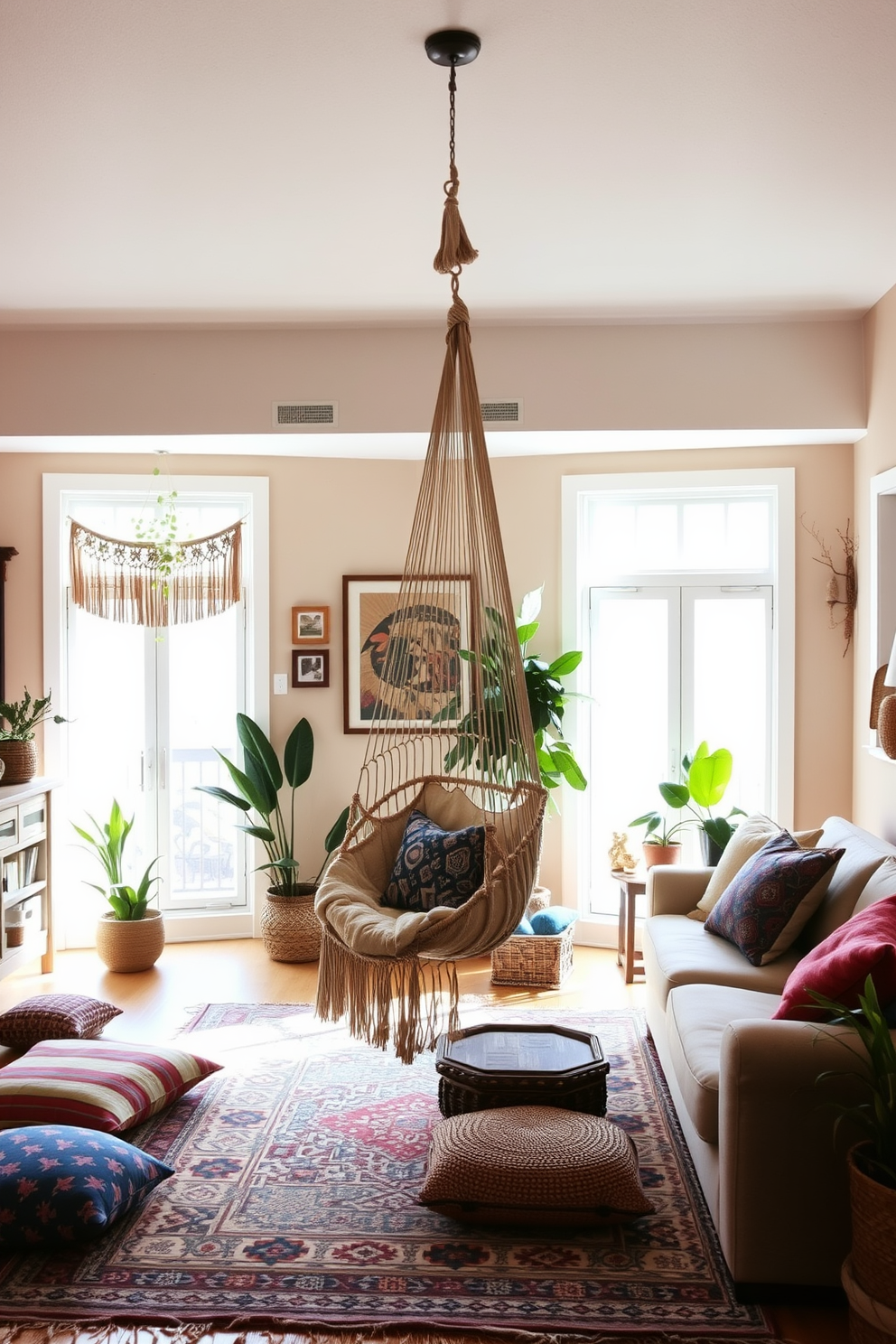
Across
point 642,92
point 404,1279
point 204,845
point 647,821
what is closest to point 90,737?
point 204,845

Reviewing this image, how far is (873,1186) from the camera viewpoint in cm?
204

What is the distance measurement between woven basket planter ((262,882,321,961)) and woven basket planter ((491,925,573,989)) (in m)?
0.88

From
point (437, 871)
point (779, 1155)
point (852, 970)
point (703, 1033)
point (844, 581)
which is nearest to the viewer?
point (779, 1155)

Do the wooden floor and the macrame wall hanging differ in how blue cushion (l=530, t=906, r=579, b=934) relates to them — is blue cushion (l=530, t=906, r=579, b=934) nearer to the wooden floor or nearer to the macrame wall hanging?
the wooden floor

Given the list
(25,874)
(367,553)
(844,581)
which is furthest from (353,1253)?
(844,581)

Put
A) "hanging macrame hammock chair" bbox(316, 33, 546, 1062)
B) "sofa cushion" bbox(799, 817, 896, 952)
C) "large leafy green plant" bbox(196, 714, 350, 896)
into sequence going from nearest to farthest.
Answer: "hanging macrame hammock chair" bbox(316, 33, 546, 1062)
"sofa cushion" bbox(799, 817, 896, 952)
"large leafy green plant" bbox(196, 714, 350, 896)

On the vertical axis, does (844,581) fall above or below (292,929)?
above

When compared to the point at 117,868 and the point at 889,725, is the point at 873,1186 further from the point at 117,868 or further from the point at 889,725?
the point at 117,868

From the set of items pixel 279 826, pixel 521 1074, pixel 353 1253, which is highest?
pixel 279 826

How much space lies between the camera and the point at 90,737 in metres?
5.20

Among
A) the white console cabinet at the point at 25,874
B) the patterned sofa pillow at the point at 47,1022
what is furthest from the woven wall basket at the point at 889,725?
the white console cabinet at the point at 25,874

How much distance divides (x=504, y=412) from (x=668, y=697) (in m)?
1.59

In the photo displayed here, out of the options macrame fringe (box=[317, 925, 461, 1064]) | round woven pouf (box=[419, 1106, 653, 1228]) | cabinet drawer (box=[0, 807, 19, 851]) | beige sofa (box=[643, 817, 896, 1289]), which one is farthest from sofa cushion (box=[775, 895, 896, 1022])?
cabinet drawer (box=[0, 807, 19, 851])

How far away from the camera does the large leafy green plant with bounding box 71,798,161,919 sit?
15.8 feet
